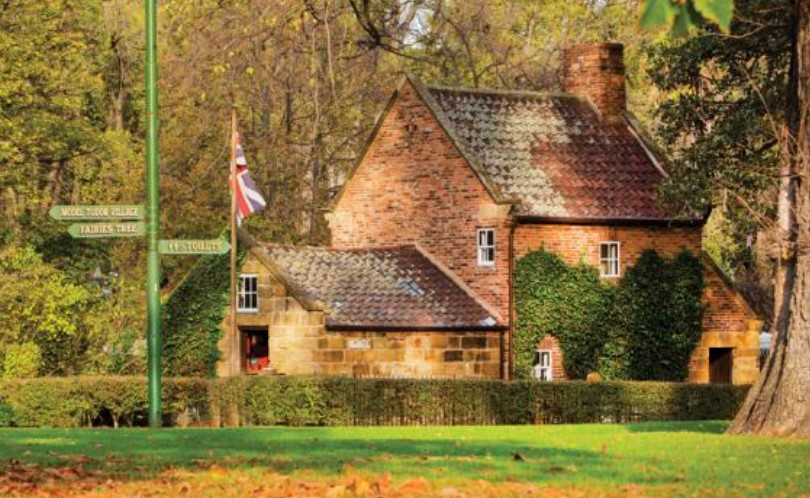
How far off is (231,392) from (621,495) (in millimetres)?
24391

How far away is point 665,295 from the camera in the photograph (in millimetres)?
53938

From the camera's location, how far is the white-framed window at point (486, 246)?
52.7m

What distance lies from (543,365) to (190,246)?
81.2 feet

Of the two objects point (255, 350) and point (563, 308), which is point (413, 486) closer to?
point (255, 350)

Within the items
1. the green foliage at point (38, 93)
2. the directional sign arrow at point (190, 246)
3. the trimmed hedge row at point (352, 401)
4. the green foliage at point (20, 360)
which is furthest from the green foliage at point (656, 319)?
the directional sign arrow at point (190, 246)

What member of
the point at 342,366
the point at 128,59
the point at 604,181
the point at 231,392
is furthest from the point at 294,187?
the point at 231,392

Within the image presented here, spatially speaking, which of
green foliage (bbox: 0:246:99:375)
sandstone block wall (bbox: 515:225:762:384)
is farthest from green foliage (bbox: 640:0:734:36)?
sandstone block wall (bbox: 515:225:762:384)

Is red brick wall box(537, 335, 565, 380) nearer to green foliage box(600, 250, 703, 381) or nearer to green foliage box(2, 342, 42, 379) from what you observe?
green foliage box(600, 250, 703, 381)

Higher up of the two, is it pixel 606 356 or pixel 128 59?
pixel 128 59

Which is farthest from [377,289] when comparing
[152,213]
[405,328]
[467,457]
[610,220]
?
[467,457]

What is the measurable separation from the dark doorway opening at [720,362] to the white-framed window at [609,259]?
3932mm

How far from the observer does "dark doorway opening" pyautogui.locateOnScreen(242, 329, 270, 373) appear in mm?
49647

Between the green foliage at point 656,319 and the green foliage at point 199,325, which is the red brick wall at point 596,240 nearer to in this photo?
the green foliage at point 656,319

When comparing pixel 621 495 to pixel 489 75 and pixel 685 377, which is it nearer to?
pixel 685 377
